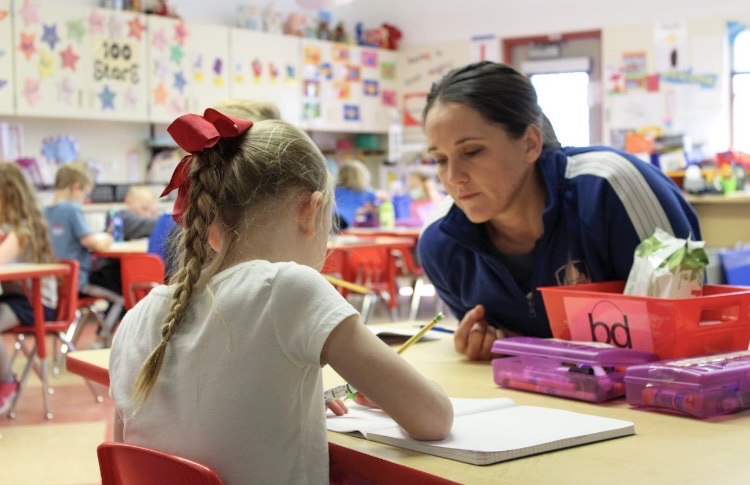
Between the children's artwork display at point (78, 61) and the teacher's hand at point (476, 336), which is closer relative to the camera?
the teacher's hand at point (476, 336)

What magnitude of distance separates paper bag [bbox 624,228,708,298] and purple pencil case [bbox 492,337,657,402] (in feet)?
0.38

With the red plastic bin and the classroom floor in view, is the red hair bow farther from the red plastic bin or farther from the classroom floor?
the classroom floor

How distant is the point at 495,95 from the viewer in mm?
1817

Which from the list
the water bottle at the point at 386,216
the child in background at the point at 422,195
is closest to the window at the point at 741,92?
the child in background at the point at 422,195

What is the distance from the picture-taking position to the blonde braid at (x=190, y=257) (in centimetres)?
114

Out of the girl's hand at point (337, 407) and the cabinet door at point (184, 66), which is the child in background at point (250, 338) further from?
the cabinet door at point (184, 66)

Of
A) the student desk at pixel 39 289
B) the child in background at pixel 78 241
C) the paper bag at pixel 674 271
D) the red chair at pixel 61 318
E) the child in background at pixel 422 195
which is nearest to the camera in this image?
the paper bag at pixel 674 271

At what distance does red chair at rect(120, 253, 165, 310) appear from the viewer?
15.6 feet

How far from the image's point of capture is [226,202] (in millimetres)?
1200

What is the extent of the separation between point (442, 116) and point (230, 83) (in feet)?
21.5

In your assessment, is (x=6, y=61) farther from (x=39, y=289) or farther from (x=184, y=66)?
(x=39, y=289)

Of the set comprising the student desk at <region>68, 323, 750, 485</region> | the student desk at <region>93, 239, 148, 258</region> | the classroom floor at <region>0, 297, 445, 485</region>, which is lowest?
the classroom floor at <region>0, 297, 445, 485</region>

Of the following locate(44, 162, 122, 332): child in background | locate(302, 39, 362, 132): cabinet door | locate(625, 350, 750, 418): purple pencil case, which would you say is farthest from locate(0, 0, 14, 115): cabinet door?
locate(625, 350, 750, 418): purple pencil case

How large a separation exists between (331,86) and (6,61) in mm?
3227
